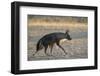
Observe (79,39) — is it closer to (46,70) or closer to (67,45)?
(67,45)

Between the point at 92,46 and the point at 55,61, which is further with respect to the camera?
the point at 92,46

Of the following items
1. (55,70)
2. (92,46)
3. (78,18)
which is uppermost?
(78,18)

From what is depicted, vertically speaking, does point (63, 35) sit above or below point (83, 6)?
below

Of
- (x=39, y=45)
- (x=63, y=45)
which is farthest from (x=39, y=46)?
(x=63, y=45)

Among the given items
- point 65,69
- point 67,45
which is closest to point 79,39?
point 67,45

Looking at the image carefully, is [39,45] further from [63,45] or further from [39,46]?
[63,45]
